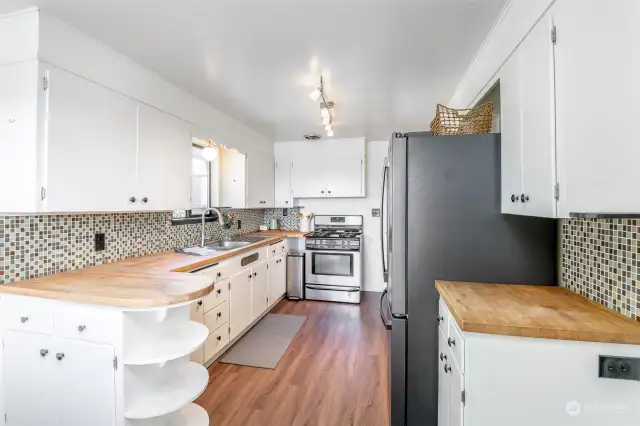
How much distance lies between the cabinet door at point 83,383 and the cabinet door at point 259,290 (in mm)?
1775

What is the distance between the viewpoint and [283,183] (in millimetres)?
4543

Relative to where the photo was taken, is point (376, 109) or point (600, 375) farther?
point (376, 109)

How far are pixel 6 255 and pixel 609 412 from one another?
274 cm

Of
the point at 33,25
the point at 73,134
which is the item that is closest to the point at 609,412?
the point at 73,134

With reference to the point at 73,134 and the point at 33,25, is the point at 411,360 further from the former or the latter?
the point at 33,25

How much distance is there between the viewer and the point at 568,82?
3.25ft

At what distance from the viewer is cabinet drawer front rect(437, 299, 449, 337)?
139 centimetres

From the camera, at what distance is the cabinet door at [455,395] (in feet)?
3.65

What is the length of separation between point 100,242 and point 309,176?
9.45ft

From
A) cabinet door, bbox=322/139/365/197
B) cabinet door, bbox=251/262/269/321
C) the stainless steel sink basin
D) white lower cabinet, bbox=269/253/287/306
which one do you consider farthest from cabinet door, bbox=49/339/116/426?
cabinet door, bbox=322/139/365/197

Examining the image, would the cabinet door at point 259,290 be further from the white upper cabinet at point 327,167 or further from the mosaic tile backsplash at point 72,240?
the white upper cabinet at point 327,167

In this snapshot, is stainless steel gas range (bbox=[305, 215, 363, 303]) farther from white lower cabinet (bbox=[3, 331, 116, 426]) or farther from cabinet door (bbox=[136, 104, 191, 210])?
white lower cabinet (bbox=[3, 331, 116, 426])

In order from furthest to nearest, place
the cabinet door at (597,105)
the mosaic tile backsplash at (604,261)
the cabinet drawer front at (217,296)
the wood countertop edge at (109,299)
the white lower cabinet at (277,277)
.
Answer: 1. the white lower cabinet at (277,277)
2. the cabinet drawer front at (217,296)
3. the wood countertop edge at (109,299)
4. the mosaic tile backsplash at (604,261)
5. the cabinet door at (597,105)

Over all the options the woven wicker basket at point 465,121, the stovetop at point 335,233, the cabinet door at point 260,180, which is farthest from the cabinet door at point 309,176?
the woven wicker basket at point 465,121
